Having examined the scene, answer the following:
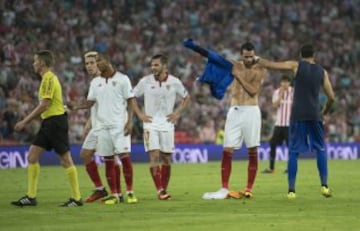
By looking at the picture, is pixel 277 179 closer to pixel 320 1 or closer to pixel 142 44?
pixel 142 44

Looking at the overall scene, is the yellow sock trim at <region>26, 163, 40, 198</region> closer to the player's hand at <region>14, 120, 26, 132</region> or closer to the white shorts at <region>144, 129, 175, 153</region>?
the player's hand at <region>14, 120, 26, 132</region>

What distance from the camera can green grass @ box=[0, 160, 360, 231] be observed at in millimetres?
13781


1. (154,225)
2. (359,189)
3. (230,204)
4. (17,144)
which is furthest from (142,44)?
(154,225)

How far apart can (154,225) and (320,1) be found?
31161 mm

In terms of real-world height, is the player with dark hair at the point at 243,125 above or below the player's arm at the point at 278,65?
below

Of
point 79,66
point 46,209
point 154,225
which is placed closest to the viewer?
point 154,225

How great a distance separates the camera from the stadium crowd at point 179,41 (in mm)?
33688

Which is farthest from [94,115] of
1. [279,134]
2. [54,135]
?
[279,134]

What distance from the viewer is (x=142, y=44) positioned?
38344 millimetres

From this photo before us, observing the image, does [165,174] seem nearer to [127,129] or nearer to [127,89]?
[127,129]

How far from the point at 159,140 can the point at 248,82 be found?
188cm

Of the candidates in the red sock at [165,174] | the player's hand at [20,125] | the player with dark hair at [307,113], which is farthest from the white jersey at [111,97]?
the player with dark hair at [307,113]

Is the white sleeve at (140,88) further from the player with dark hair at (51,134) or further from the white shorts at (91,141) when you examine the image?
the player with dark hair at (51,134)

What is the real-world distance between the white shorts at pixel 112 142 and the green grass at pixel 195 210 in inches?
38.6
